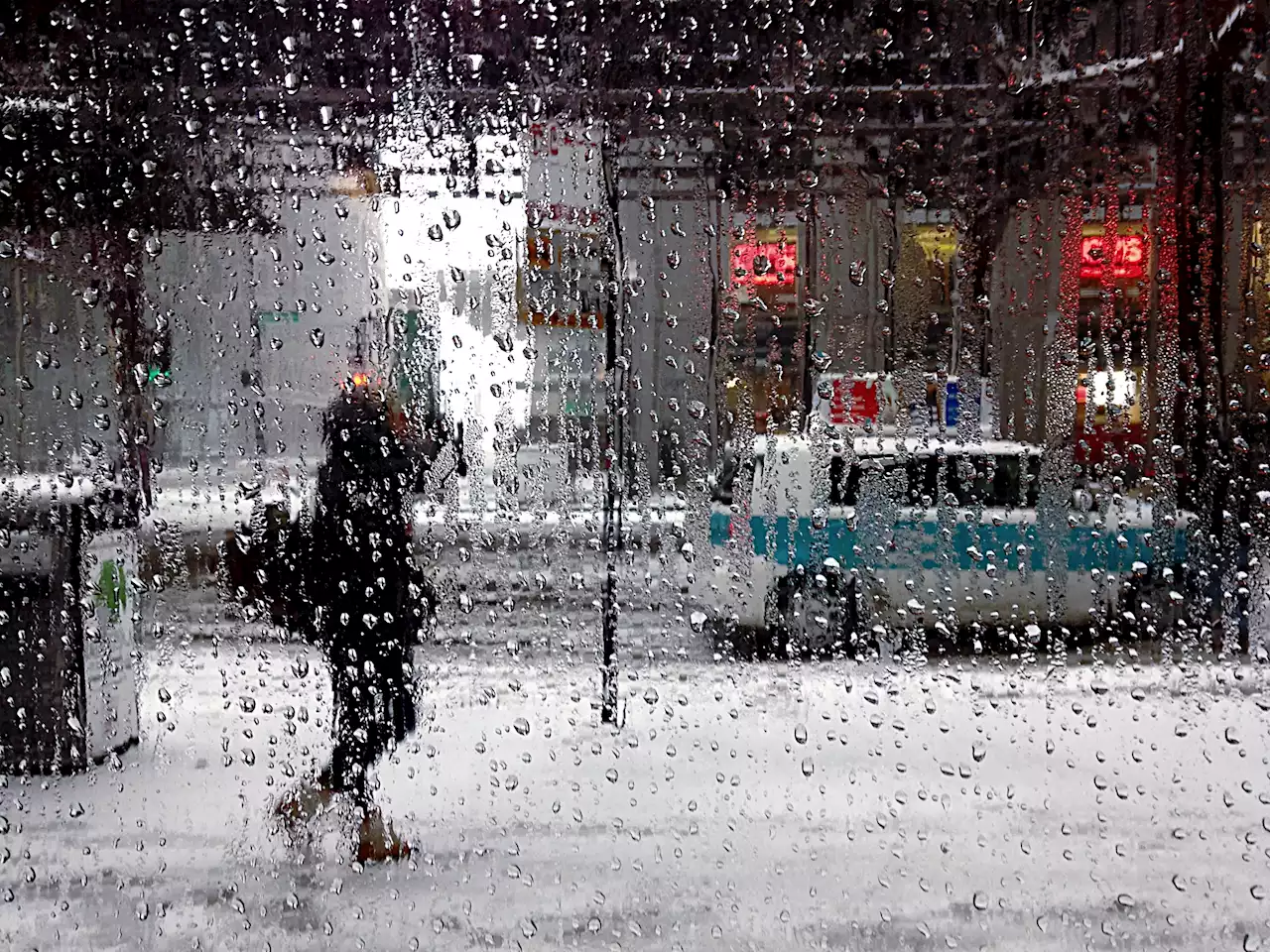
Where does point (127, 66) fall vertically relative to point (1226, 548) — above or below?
above

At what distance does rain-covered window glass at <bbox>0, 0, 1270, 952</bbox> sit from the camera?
6.76 ft

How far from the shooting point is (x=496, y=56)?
2137mm

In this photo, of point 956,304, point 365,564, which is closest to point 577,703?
point 365,564

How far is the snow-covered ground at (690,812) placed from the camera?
1944mm

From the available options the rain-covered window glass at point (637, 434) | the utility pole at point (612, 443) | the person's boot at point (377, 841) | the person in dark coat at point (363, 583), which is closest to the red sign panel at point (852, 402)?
the rain-covered window glass at point (637, 434)

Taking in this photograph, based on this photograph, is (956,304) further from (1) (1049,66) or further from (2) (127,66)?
(2) (127,66)

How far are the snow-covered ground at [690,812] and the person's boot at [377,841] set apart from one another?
0.03 m

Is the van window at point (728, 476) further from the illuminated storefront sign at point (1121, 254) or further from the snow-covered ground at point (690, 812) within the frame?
the illuminated storefront sign at point (1121, 254)

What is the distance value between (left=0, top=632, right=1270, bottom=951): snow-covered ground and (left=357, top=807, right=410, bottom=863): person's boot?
3 cm

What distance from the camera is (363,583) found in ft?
7.01

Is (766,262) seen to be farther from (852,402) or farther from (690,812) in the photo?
(690,812)

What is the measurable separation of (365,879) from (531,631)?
2.09ft

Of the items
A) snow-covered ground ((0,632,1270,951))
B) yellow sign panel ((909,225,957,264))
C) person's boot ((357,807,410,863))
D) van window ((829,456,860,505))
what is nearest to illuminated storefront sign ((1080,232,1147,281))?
yellow sign panel ((909,225,957,264))

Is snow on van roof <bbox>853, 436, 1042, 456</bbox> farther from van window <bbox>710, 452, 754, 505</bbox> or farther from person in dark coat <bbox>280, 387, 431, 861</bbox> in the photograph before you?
person in dark coat <bbox>280, 387, 431, 861</bbox>
